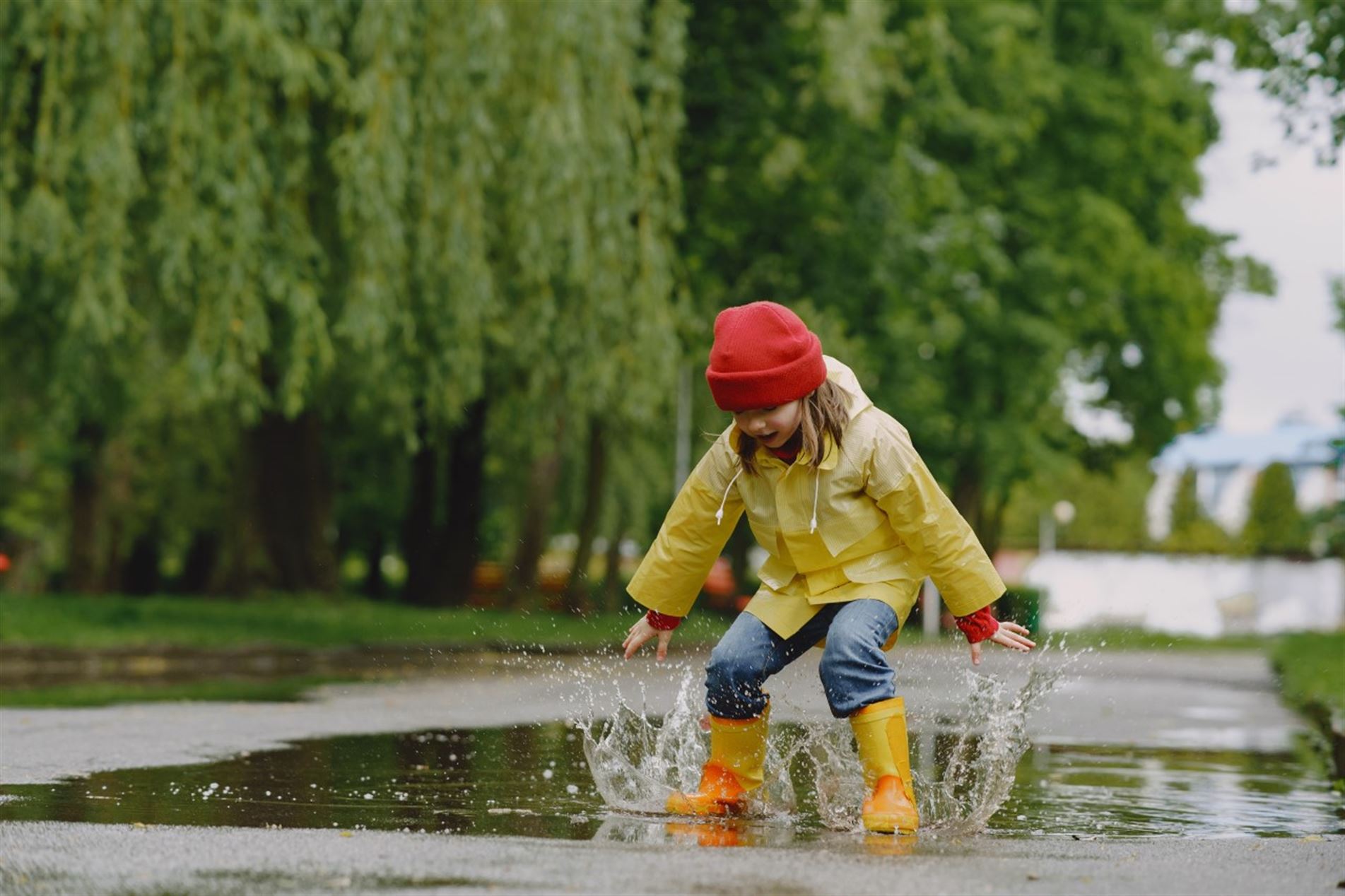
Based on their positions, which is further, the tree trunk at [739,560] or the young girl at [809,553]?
the tree trunk at [739,560]

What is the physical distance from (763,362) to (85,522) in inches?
1175

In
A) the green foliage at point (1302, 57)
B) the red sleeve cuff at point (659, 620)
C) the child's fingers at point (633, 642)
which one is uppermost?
the green foliage at point (1302, 57)

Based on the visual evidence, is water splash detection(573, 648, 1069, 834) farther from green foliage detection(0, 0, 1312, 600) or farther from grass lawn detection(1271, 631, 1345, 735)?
green foliage detection(0, 0, 1312, 600)

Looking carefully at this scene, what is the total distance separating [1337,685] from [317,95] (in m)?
8.03

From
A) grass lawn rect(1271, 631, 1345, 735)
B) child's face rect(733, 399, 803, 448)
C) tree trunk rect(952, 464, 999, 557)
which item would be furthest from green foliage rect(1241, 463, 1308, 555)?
child's face rect(733, 399, 803, 448)

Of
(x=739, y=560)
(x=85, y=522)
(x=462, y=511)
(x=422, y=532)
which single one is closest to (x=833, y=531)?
(x=462, y=511)

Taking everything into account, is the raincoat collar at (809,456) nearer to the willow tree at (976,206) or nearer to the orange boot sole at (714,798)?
the orange boot sole at (714,798)

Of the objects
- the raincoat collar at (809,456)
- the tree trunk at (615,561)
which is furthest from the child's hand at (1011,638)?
the tree trunk at (615,561)

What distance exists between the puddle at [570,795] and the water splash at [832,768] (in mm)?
21

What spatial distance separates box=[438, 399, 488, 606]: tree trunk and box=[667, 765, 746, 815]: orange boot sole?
68.1ft

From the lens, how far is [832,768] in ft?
24.2

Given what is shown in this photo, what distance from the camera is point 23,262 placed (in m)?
14.4

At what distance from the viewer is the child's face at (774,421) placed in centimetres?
602

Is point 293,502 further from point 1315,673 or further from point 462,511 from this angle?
point 1315,673
